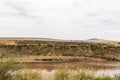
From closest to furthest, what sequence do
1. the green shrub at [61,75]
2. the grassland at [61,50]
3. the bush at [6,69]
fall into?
the bush at [6,69]
the green shrub at [61,75]
the grassland at [61,50]

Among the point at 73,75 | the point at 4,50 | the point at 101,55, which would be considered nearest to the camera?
the point at 73,75

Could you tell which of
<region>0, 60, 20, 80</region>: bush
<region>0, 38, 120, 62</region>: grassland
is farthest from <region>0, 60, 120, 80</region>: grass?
<region>0, 38, 120, 62</region>: grassland

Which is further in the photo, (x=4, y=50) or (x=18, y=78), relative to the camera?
(x=4, y=50)

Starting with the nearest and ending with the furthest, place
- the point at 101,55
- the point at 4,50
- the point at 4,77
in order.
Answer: the point at 4,77
the point at 4,50
the point at 101,55

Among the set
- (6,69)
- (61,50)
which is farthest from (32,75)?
(61,50)

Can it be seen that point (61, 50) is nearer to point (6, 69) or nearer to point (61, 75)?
point (61, 75)

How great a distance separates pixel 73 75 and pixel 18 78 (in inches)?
108

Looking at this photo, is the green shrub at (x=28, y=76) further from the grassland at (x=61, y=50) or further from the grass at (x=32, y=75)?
the grassland at (x=61, y=50)

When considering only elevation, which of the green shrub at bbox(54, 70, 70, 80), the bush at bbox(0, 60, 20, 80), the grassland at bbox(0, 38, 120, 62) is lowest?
the grassland at bbox(0, 38, 120, 62)

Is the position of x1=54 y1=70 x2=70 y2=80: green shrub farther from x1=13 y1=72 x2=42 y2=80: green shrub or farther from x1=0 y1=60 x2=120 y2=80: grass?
x1=13 y1=72 x2=42 y2=80: green shrub

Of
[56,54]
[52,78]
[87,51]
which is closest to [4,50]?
[56,54]

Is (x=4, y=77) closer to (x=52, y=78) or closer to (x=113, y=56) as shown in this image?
(x=52, y=78)

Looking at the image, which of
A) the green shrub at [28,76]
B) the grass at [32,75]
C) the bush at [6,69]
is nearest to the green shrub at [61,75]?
the grass at [32,75]

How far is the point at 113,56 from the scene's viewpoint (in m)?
53.9
